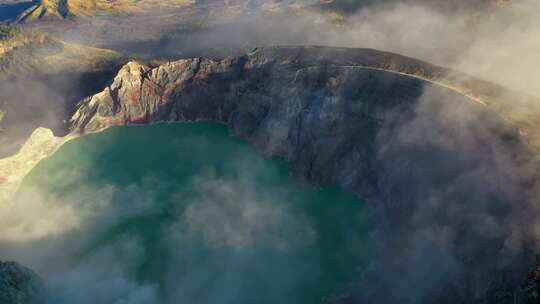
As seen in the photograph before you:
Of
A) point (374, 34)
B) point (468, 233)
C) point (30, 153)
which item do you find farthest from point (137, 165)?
point (374, 34)

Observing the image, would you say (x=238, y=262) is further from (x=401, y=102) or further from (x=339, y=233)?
(x=401, y=102)

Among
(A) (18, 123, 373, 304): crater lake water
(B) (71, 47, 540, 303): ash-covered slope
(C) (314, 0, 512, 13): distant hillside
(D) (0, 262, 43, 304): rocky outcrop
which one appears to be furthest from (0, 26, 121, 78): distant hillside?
(C) (314, 0, 512, 13): distant hillside

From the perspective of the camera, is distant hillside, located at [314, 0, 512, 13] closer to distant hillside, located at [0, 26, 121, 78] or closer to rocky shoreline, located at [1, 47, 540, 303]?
rocky shoreline, located at [1, 47, 540, 303]

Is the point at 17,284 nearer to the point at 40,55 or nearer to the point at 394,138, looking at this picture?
the point at 394,138

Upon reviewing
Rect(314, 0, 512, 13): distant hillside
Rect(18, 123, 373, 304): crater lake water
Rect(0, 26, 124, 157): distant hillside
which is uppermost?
Rect(314, 0, 512, 13): distant hillside

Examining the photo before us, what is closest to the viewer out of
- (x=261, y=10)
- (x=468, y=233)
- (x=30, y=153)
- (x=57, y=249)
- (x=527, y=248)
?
(x=527, y=248)

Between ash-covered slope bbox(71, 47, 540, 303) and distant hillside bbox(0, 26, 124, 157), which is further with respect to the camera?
distant hillside bbox(0, 26, 124, 157)
